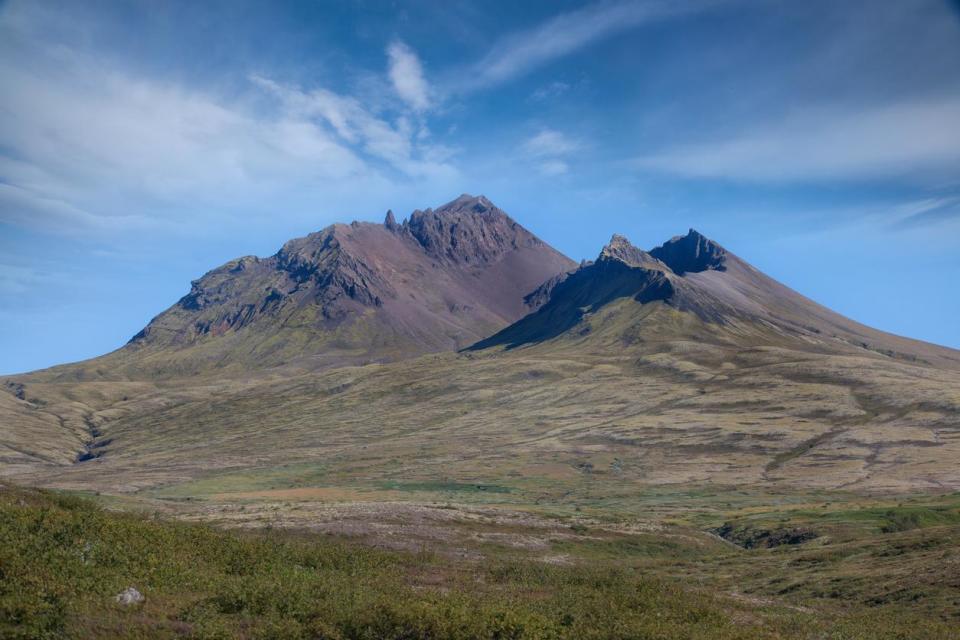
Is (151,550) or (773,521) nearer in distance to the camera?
(151,550)

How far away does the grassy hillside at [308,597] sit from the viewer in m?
24.1

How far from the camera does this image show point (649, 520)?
9644 cm

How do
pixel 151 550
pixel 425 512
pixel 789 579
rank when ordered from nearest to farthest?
pixel 151 550
pixel 789 579
pixel 425 512

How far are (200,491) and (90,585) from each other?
136m

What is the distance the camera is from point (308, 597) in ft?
92.6

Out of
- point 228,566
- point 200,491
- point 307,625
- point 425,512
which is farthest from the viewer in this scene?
point 200,491

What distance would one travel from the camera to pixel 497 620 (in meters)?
25.2

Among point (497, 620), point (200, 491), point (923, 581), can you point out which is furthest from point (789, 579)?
point (200, 491)

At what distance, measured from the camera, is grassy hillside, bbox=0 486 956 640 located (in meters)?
24.1

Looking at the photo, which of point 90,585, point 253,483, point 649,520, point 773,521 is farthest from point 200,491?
point 90,585

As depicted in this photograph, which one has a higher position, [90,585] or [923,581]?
[90,585]

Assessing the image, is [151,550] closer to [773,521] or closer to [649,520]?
[649,520]

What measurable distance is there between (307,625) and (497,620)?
659 cm

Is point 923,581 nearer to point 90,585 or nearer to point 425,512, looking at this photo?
point 90,585
